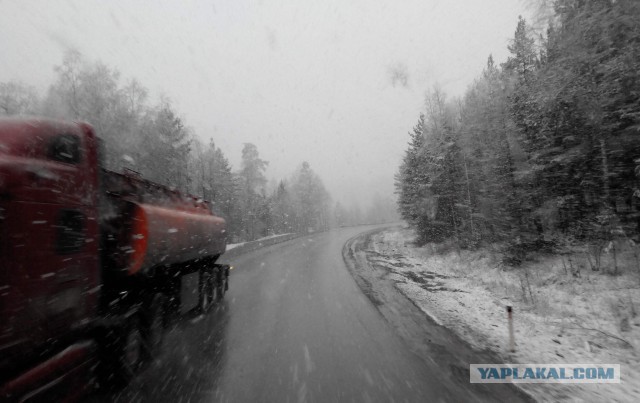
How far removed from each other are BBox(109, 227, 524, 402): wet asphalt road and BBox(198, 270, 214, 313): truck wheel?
26cm

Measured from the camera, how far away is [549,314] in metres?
7.56

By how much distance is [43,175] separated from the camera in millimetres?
2855

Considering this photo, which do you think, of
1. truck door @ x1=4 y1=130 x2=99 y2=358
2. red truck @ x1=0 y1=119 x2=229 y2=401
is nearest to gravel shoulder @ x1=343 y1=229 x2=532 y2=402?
red truck @ x1=0 y1=119 x2=229 y2=401

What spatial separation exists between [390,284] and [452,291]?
209cm

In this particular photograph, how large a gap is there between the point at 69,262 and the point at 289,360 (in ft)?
11.6

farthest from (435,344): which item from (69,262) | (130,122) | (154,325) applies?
(130,122)

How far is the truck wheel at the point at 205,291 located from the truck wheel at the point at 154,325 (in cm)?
149

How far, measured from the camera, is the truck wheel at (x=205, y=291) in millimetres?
7180

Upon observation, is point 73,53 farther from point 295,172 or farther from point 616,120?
point 295,172

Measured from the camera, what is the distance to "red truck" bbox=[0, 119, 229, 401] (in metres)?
2.52

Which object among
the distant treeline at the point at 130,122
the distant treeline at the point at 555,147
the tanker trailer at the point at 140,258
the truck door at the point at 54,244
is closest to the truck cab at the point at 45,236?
the truck door at the point at 54,244

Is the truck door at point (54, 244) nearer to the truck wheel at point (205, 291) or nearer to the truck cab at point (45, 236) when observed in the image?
the truck cab at point (45, 236)

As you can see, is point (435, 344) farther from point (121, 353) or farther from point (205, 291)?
point (205, 291)

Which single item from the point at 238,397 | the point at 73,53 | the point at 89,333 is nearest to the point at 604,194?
the point at 238,397
